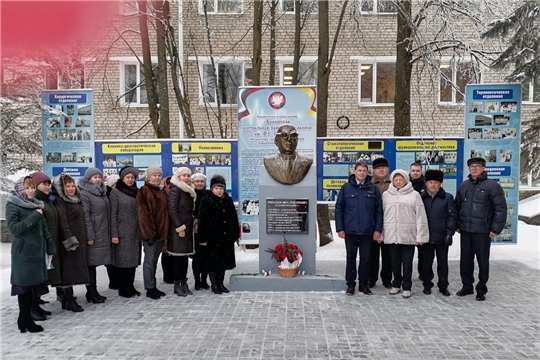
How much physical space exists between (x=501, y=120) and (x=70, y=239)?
786cm

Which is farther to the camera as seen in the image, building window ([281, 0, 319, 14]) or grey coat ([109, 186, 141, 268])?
building window ([281, 0, 319, 14])

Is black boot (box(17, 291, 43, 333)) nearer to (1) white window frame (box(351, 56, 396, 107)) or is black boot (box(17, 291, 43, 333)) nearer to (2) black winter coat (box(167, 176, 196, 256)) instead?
(2) black winter coat (box(167, 176, 196, 256))

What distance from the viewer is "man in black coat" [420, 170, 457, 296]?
6.98m

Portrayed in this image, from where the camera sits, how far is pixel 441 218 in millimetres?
6988

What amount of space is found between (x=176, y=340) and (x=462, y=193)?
454 cm

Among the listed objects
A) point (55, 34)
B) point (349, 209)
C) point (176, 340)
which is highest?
point (55, 34)

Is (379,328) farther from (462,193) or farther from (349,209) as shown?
(462,193)

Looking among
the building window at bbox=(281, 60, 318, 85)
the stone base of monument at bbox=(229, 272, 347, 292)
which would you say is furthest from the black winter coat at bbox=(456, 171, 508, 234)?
the building window at bbox=(281, 60, 318, 85)

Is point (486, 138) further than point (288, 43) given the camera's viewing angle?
No

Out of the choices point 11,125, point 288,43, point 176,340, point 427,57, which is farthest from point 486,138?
point 11,125

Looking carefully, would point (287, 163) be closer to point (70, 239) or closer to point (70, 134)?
point (70, 239)

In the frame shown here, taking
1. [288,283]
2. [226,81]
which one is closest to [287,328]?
[288,283]

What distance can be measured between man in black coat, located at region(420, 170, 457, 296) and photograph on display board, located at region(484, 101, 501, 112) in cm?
290

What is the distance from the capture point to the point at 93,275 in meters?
6.95
